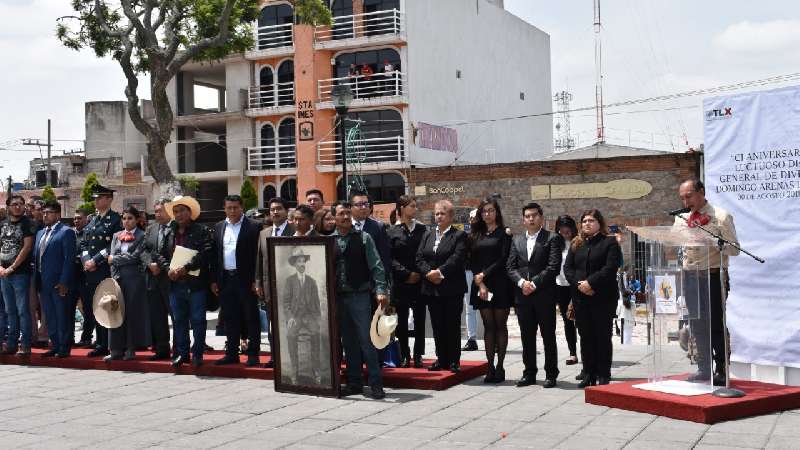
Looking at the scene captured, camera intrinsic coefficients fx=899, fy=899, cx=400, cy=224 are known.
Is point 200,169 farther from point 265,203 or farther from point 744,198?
point 744,198

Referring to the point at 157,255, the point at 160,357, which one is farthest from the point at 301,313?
the point at 160,357

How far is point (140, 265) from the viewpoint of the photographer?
11.6m

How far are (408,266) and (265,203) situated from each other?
107 feet

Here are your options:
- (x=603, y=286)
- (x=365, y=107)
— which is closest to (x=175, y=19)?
(x=365, y=107)

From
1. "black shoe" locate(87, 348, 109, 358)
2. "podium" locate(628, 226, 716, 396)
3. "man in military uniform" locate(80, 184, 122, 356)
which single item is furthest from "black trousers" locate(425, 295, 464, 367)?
"black shoe" locate(87, 348, 109, 358)

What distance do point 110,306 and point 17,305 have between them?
71.7 inches

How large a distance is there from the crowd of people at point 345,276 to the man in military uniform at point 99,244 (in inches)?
0.7

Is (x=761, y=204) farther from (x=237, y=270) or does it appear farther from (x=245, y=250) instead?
(x=237, y=270)

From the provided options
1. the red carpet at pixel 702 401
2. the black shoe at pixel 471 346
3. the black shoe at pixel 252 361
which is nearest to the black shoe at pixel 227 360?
the black shoe at pixel 252 361

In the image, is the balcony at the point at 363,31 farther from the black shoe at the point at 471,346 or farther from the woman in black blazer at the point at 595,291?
the woman in black blazer at the point at 595,291

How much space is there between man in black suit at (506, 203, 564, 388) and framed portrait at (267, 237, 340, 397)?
1.99 metres

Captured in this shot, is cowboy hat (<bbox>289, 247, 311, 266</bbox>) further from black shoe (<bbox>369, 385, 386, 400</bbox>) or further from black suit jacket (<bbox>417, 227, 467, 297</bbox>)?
black shoe (<bbox>369, 385, 386, 400</bbox>)

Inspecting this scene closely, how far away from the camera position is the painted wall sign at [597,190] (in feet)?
101

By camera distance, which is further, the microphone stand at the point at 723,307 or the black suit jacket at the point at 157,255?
the black suit jacket at the point at 157,255
